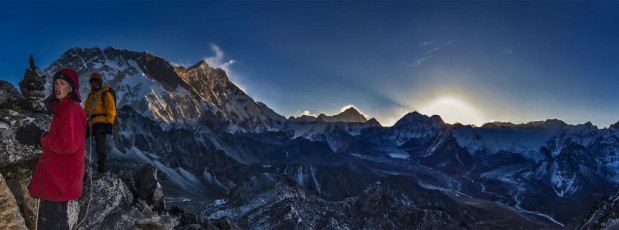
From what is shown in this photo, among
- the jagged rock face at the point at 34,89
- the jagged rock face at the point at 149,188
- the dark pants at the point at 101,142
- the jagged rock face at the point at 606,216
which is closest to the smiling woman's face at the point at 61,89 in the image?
the jagged rock face at the point at 34,89

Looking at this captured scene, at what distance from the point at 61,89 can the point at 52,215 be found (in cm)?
273

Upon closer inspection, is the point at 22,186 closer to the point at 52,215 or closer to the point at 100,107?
the point at 52,215

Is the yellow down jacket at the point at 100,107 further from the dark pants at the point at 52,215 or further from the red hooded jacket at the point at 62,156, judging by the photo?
the dark pants at the point at 52,215

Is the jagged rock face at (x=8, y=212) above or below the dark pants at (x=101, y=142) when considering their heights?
below

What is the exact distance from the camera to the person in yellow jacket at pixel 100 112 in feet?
42.4

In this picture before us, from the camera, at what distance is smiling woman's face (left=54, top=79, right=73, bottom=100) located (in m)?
8.16

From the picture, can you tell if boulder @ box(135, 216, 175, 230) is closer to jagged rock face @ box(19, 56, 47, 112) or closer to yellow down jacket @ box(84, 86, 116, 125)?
yellow down jacket @ box(84, 86, 116, 125)

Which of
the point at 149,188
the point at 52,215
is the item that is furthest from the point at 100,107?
the point at 149,188

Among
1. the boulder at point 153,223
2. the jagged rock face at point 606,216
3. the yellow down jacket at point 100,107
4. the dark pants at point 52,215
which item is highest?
the yellow down jacket at point 100,107

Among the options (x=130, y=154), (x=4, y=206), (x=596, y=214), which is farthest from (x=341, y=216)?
(x=130, y=154)

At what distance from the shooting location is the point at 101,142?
13898 mm

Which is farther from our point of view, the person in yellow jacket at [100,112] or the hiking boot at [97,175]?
the hiking boot at [97,175]

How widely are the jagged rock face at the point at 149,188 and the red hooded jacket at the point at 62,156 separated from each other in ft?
36.5

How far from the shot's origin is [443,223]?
81875 millimetres
